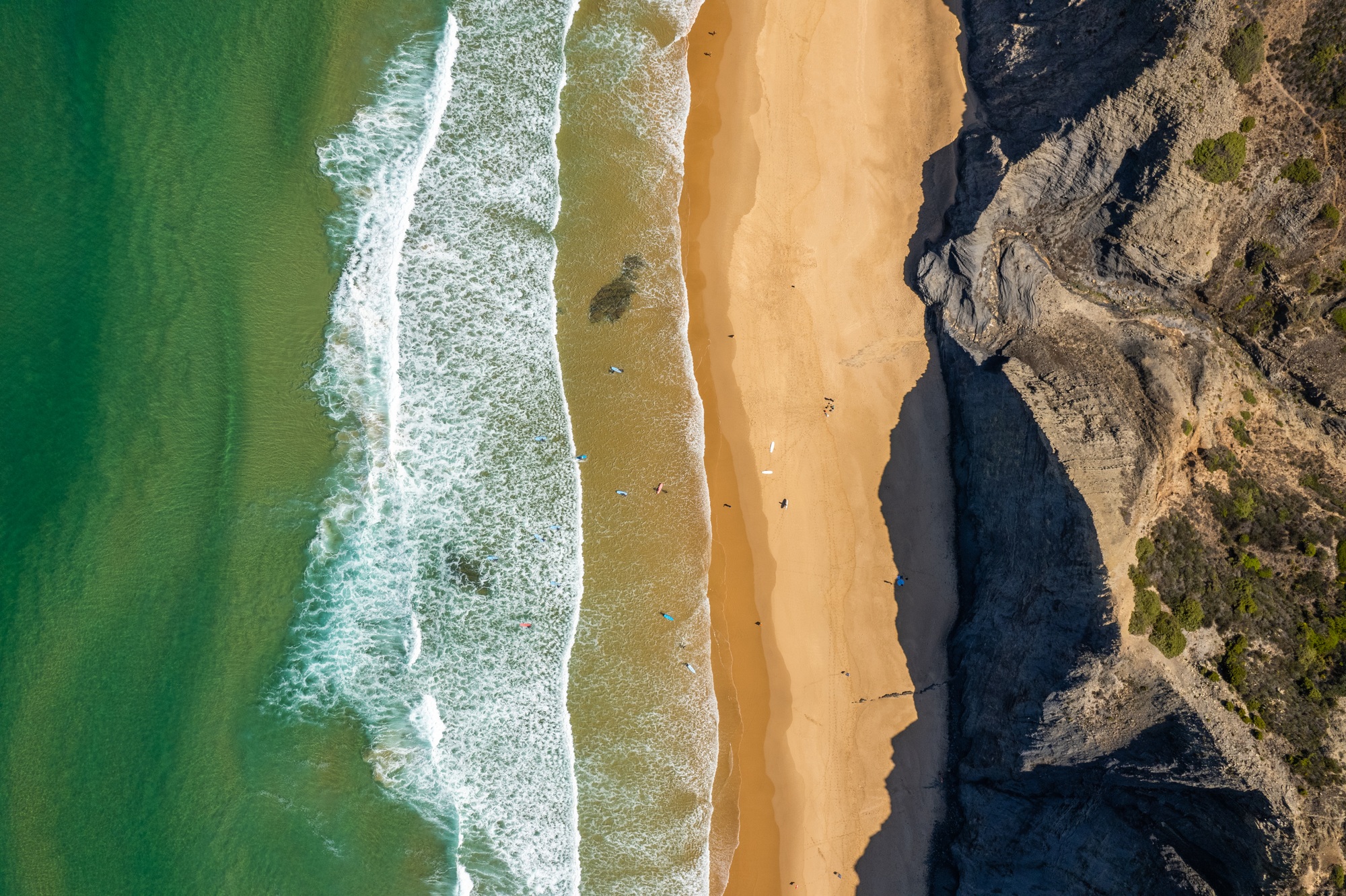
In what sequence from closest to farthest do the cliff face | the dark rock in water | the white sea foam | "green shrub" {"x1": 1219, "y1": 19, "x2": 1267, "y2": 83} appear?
the cliff face → "green shrub" {"x1": 1219, "y1": 19, "x2": 1267, "y2": 83} → the white sea foam → the dark rock in water

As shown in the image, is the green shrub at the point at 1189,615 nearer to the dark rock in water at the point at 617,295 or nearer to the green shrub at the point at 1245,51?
the green shrub at the point at 1245,51

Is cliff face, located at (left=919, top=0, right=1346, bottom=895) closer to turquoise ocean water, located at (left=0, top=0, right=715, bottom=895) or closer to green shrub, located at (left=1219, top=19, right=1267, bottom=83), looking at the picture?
green shrub, located at (left=1219, top=19, right=1267, bottom=83)

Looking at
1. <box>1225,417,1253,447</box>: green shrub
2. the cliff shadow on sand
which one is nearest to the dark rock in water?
the cliff shadow on sand

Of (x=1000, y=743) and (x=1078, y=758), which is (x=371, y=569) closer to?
(x=1000, y=743)

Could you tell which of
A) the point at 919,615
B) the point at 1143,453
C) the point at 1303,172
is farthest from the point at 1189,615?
the point at 1303,172

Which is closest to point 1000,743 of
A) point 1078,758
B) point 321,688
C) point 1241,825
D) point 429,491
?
point 1078,758

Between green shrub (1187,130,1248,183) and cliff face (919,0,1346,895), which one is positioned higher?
green shrub (1187,130,1248,183)

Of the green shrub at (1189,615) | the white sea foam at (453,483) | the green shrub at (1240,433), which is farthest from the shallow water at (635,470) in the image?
the green shrub at (1240,433)
